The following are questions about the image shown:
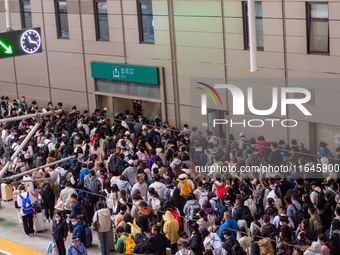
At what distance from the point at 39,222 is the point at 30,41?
5902 mm

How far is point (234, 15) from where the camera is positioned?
87.4 feet

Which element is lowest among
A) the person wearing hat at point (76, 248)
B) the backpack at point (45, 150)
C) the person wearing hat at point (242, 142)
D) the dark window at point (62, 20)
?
the person wearing hat at point (76, 248)

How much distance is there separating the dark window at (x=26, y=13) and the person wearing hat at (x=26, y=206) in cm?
1335

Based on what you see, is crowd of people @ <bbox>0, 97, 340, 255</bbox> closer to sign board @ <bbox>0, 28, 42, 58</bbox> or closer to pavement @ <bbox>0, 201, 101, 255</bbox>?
pavement @ <bbox>0, 201, 101, 255</bbox>

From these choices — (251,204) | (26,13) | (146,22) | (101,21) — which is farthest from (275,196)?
(26,13)

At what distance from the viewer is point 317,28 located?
2470 centimetres

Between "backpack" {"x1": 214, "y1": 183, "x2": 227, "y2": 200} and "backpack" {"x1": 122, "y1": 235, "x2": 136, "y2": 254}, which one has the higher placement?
"backpack" {"x1": 214, "y1": 183, "x2": 227, "y2": 200}

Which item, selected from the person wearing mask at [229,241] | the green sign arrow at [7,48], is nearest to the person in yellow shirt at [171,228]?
the person wearing mask at [229,241]

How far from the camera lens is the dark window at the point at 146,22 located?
29.5 meters

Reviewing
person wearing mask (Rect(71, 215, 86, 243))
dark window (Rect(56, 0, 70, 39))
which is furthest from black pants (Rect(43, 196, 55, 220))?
dark window (Rect(56, 0, 70, 39))

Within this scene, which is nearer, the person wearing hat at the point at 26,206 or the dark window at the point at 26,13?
the person wearing hat at the point at 26,206

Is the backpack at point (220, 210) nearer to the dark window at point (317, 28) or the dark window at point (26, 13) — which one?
the dark window at point (317, 28)

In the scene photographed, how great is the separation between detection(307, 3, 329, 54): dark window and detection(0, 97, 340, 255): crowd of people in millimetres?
2577

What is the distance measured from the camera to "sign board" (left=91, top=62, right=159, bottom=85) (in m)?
29.5
